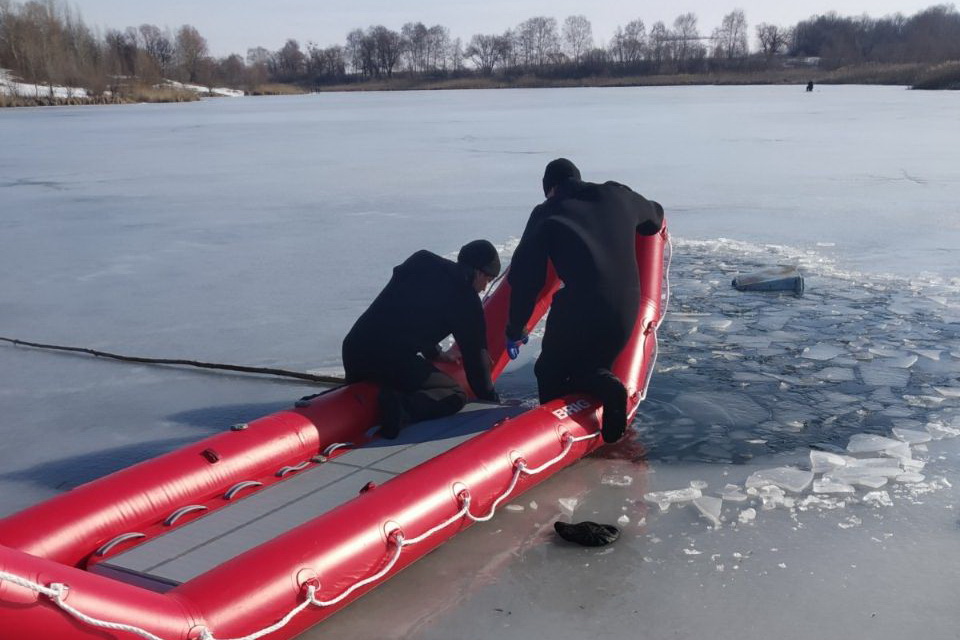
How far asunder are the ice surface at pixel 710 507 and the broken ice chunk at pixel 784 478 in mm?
175

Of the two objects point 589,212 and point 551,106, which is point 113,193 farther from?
point 551,106

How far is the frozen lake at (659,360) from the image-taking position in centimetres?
244

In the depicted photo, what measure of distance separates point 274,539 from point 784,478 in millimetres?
1757

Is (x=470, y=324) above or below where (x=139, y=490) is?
above

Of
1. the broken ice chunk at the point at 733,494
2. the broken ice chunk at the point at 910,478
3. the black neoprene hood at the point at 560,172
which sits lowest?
the broken ice chunk at the point at 733,494

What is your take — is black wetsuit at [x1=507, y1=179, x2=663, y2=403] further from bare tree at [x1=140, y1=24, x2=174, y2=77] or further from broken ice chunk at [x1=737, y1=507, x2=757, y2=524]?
bare tree at [x1=140, y1=24, x2=174, y2=77]

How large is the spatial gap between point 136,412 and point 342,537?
72.4 inches

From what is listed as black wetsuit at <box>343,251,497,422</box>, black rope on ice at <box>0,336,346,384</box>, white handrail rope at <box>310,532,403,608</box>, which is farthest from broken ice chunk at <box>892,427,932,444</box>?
black rope on ice at <box>0,336,346,384</box>

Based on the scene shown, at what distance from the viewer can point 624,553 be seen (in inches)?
104

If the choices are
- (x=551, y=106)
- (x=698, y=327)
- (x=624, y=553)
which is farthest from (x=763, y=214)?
(x=551, y=106)

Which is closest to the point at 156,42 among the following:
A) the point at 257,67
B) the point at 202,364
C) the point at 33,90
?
the point at 257,67

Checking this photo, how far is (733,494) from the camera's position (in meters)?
3.01

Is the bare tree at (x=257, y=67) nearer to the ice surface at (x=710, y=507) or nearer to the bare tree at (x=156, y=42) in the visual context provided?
the bare tree at (x=156, y=42)

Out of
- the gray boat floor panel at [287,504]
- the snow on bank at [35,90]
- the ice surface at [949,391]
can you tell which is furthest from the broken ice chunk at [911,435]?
the snow on bank at [35,90]
